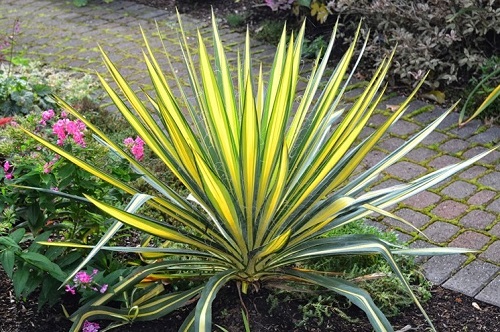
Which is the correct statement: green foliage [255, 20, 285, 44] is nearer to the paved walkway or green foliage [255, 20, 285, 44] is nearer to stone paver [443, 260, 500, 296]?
the paved walkway

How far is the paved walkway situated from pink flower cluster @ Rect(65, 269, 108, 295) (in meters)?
1.54

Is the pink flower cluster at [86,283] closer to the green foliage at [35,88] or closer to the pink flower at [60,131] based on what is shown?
the pink flower at [60,131]

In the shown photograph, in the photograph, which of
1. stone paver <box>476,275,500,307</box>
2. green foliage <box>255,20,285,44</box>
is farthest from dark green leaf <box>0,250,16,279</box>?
green foliage <box>255,20,285,44</box>

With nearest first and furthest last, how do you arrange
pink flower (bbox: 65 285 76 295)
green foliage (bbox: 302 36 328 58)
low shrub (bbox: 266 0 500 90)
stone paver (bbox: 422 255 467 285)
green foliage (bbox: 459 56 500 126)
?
1. pink flower (bbox: 65 285 76 295)
2. stone paver (bbox: 422 255 467 285)
3. green foliage (bbox: 459 56 500 126)
4. low shrub (bbox: 266 0 500 90)
5. green foliage (bbox: 302 36 328 58)

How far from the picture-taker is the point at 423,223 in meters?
3.97

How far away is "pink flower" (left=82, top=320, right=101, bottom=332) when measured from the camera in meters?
2.91

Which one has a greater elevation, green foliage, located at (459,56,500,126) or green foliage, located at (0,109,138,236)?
green foliage, located at (0,109,138,236)

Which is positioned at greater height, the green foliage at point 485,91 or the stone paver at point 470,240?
the green foliage at point 485,91

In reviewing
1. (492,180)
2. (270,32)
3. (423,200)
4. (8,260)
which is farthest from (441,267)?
(270,32)

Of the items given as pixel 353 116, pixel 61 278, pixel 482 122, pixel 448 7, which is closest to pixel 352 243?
pixel 353 116

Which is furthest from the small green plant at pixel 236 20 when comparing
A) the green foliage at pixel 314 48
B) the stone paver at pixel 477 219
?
the stone paver at pixel 477 219

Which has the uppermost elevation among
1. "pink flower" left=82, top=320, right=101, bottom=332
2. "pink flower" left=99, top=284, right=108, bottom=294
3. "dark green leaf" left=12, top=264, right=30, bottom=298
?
"dark green leaf" left=12, top=264, right=30, bottom=298

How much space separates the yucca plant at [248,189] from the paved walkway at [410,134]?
745mm

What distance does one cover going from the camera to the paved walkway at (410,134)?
364 cm
